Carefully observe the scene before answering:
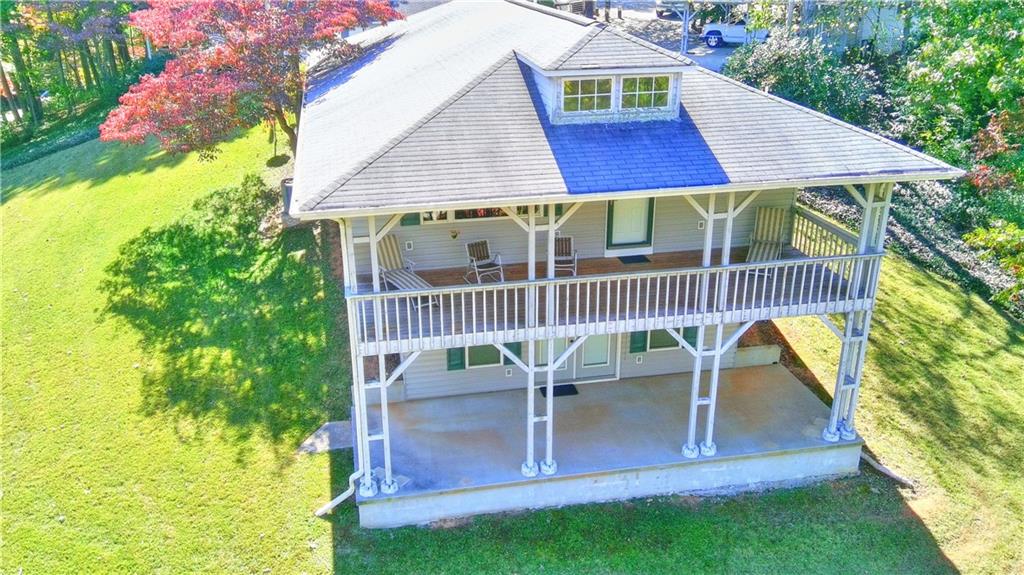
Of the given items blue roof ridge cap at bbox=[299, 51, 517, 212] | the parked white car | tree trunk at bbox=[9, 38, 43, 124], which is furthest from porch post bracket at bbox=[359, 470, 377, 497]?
tree trunk at bbox=[9, 38, 43, 124]

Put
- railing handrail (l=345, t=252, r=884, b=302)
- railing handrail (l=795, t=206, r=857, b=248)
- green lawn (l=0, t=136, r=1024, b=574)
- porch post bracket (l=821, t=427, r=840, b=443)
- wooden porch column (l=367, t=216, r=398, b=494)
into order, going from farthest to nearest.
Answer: porch post bracket (l=821, t=427, r=840, b=443) → railing handrail (l=795, t=206, r=857, b=248) → green lawn (l=0, t=136, r=1024, b=574) → railing handrail (l=345, t=252, r=884, b=302) → wooden porch column (l=367, t=216, r=398, b=494)

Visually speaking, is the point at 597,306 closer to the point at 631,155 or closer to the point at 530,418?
the point at 530,418

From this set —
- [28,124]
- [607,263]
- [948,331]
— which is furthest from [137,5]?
[948,331]

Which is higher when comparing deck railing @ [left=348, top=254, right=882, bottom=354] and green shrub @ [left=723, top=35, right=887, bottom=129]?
green shrub @ [left=723, top=35, right=887, bottom=129]

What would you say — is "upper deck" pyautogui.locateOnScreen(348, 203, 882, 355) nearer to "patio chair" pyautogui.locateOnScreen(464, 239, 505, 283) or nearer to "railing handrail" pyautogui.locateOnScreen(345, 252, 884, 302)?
"railing handrail" pyautogui.locateOnScreen(345, 252, 884, 302)

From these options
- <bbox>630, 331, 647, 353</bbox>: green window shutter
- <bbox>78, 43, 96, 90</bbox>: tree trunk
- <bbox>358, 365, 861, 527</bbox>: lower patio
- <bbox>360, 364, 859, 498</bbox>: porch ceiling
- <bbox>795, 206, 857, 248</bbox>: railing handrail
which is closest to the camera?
<bbox>358, 365, 861, 527</bbox>: lower patio

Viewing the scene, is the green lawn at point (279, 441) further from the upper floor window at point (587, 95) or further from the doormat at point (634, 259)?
the upper floor window at point (587, 95)

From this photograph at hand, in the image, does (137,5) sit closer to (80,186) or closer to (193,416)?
(80,186)

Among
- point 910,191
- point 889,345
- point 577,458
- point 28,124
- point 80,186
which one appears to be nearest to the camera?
point 577,458
